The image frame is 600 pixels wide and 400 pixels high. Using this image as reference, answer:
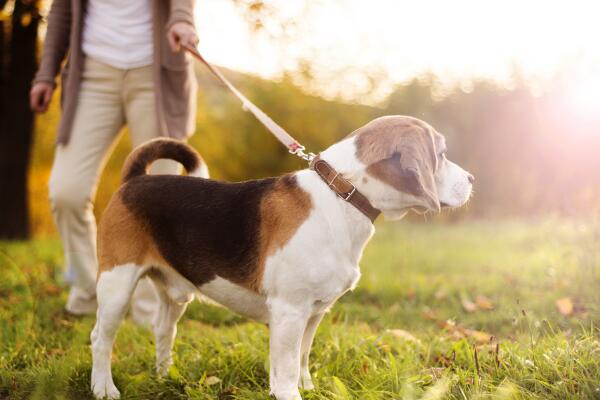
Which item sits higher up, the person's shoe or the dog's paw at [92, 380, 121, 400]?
the dog's paw at [92, 380, 121, 400]

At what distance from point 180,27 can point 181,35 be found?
0.05m

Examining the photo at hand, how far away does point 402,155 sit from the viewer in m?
2.81

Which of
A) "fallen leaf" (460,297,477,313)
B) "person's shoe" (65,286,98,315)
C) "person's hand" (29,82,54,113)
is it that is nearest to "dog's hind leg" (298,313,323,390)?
"person's shoe" (65,286,98,315)

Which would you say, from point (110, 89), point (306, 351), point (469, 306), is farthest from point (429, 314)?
point (110, 89)

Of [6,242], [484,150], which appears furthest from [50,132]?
[484,150]

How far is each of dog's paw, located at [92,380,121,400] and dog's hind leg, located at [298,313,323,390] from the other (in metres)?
0.98

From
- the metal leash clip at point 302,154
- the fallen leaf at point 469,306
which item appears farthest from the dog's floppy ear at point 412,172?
the fallen leaf at point 469,306

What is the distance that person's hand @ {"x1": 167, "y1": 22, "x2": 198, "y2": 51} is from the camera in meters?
3.82

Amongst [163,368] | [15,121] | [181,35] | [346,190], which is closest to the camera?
[346,190]

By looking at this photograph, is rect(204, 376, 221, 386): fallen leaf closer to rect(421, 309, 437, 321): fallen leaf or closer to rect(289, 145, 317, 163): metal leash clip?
rect(289, 145, 317, 163): metal leash clip

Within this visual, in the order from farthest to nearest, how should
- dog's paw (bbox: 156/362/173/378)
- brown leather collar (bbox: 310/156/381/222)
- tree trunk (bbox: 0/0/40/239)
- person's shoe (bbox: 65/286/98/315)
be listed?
tree trunk (bbox: 0/0/40/239), person's shoe (bbox: 65/286/98/315), dog's paw (bbox: 156/362/173/378), brown leather collar (bbox: 310/156/381/222)

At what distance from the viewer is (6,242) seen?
8.12 m

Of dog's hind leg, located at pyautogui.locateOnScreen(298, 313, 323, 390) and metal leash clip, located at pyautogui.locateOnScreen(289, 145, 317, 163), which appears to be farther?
dog's hind leg, located at pyautogui.locateOnScreen(298, 313, 323, 390)

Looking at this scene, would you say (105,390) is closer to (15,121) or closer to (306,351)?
(306,351)
